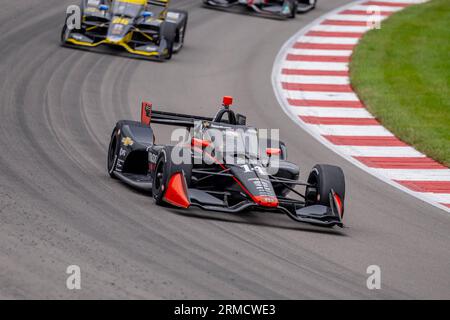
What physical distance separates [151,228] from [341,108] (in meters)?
8.59

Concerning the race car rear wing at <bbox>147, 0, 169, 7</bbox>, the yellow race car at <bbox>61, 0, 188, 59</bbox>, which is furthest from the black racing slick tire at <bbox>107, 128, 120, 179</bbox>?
the race car rear wing at <bbox>147, 0, 169, 7</bbox>

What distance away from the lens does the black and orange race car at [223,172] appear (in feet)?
37.9

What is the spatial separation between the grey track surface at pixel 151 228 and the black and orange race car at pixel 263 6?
25.2 feet

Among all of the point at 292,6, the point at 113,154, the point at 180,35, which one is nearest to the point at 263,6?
the point at 292,6

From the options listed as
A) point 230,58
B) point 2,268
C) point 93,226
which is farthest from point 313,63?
point 2,268

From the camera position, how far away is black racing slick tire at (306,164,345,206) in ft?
39.4

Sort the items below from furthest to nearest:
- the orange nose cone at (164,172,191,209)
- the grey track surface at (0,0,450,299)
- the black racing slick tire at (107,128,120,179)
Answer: the black racing slick tire at (107,128,120,179) → the orange nose cone at (164,172,191,209) → the grey track surface at (0,0,450,299)

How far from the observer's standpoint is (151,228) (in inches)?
428

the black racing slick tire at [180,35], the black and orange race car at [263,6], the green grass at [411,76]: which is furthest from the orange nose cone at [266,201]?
the black and orange race car at [263,6]

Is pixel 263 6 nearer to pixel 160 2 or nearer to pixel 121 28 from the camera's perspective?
pixel 160 2

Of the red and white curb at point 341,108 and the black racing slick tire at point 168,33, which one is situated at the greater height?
the black racing slick tire at point 168,33

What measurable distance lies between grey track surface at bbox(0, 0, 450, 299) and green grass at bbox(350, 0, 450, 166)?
1.87m

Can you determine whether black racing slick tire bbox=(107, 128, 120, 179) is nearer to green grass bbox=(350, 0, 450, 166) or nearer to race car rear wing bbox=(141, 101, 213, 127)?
race car rear wing bbox=(141, 101, 213, 127)

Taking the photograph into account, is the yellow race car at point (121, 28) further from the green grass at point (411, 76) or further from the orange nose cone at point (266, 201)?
the orange nose cone at point (266, 201)
